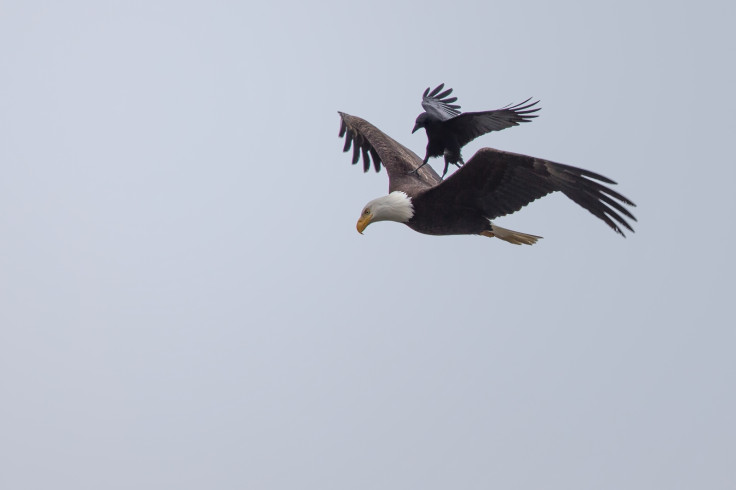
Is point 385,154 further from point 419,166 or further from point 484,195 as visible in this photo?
point 484,195

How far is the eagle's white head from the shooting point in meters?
9.56

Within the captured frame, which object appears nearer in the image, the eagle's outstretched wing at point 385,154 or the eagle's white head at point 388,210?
the eagle's white head at point 388,210

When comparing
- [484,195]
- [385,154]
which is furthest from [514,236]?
[385,154]

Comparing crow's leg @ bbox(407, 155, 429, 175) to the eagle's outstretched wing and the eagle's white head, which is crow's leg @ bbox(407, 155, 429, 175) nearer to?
the eagle's outstretched wing

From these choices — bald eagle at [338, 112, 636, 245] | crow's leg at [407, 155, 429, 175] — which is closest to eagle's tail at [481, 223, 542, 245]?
bald eagle at [338, 112, 636, 245]

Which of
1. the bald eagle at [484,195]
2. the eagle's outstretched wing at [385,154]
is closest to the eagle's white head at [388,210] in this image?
the bald eagle at [484,195]

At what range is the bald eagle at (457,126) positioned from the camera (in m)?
9.88

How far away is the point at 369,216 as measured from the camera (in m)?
9.72

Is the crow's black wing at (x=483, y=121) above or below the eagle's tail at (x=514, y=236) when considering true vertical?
above

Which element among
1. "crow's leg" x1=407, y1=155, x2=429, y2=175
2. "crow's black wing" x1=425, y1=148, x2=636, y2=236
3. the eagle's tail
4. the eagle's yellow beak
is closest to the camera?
"crow's black wing" x1=425, y1=148, x2=636, y2=236

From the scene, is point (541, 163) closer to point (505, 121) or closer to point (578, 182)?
point (578, 182)

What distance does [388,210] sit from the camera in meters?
9.59

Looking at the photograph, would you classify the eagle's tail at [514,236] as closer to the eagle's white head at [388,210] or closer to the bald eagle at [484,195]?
the bald eagle at [484,195]

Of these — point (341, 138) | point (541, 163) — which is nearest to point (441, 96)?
point (341, 138)
